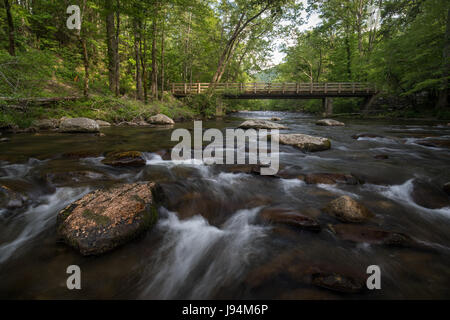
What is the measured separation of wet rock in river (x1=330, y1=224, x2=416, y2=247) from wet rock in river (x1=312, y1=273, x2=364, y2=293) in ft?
1.92

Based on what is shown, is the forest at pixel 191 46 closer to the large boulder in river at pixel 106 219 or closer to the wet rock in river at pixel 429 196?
the large boulder in river at pixel 106 219

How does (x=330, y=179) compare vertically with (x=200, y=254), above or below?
above

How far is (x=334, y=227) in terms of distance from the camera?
224cm

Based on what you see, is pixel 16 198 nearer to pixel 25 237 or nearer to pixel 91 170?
pixel 25 237

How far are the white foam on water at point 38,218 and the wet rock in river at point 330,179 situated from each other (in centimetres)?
360

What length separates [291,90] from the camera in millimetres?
20109

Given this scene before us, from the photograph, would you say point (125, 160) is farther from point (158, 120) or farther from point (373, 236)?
point (158, 120)

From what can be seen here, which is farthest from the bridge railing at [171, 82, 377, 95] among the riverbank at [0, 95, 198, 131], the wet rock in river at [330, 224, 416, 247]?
the wet rock in river at [330, 224, 416, 247]

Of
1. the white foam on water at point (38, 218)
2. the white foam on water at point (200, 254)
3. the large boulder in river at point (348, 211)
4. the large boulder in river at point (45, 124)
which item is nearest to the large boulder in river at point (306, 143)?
the large boulder in river at point (348, 211)

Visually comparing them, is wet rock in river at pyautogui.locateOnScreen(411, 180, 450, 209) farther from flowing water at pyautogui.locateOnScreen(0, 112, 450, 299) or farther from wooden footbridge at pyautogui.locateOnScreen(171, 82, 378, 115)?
wooden footbridge at pyautogui.locateOnScreen(171, 82, 378, 115)

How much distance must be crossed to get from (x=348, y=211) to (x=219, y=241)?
1.53 meters

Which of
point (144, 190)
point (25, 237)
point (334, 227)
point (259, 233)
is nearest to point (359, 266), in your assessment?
point (334, 227)

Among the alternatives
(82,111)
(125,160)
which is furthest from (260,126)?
(82,111)

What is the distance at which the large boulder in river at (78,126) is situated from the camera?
694 centimetres
